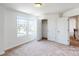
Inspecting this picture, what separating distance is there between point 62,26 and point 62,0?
5788mm

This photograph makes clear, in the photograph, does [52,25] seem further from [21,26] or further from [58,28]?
[21,26]

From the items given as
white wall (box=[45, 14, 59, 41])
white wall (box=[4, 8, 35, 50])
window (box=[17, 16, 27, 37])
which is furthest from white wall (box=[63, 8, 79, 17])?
white wall (box=[4, 8, 35, 50])

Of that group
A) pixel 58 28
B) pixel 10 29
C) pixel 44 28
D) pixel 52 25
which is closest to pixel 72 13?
pixel 58 28

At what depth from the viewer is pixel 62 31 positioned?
23.1ft

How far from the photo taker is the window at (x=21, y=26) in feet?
20.9

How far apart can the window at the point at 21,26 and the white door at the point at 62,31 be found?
2.31 m

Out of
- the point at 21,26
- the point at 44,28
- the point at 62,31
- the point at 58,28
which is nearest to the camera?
the point at 21,26

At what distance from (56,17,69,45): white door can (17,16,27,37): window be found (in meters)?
2.31

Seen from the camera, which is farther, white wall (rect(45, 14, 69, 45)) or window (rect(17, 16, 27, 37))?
white wall (rect(45, 14, 69, 45))

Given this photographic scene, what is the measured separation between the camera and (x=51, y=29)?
798cm

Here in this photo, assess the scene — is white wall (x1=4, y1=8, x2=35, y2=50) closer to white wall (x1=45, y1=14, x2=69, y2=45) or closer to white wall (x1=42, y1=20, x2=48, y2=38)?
white wall (x1=45, y1=14, x2=69, y2=45)

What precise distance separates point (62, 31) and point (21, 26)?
269cm

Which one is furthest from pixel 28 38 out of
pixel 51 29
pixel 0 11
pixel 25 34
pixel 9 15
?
pixel 0 11

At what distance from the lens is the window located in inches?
251
